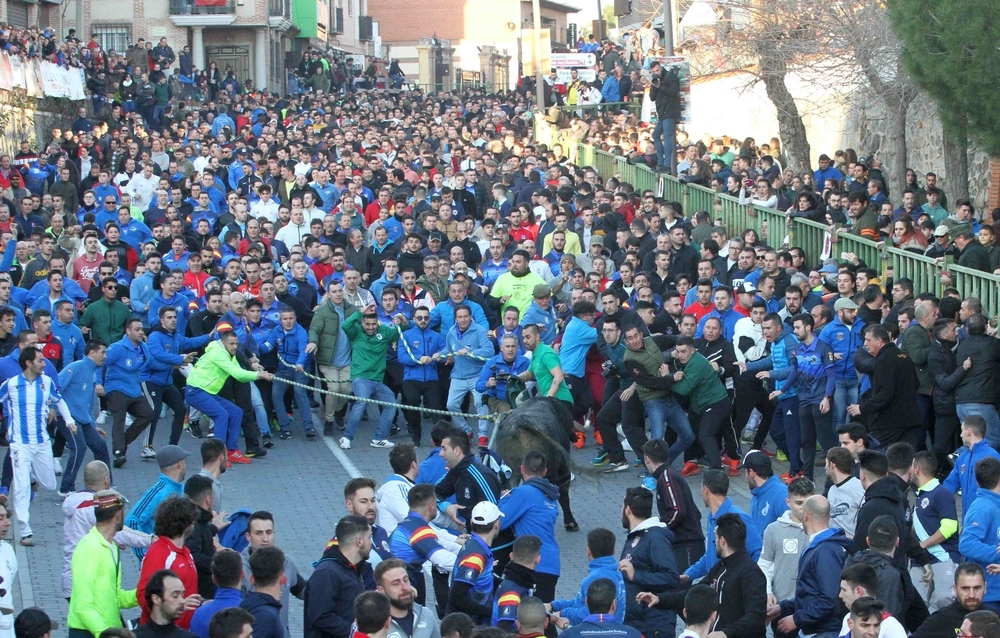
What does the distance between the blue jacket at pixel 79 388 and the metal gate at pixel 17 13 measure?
30.3m

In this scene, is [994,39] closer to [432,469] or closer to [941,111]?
[941,111]

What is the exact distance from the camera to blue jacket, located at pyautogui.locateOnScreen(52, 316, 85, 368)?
576 inches

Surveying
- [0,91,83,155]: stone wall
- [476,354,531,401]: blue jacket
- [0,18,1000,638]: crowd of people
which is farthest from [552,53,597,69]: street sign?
[476,354,531,401]: blue jacket

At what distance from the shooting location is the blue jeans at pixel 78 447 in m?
12.5

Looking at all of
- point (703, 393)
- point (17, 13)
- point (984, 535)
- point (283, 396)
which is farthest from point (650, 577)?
point (17, 13)

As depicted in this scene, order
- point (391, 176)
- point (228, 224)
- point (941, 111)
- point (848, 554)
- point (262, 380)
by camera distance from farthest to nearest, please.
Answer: point (391, 176)
point (228, 224)
point (941, 111)
point (262, 380)
point (848, 554)

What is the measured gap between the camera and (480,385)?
45.7 ft

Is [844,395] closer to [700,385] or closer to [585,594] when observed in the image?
[700,385]

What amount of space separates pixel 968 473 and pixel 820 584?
248cm

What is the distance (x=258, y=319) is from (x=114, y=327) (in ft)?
5.68

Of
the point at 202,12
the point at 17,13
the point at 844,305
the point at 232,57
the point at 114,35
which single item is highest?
the point at 202,12

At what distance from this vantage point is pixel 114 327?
620 inches

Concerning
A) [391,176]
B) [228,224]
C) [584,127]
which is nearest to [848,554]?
[228,224]

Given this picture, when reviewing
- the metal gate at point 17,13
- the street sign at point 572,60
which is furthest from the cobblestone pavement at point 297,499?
→ the metal gate at point 17,13
